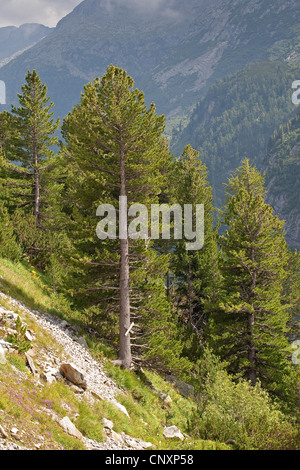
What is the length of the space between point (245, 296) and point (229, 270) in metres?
1.81

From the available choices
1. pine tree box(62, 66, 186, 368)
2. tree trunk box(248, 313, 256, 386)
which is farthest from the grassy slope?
tree trunk box(248, 313, 256, 386)

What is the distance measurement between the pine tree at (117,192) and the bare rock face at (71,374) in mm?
4574

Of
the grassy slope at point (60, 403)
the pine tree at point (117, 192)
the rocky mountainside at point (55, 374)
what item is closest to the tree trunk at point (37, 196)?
the grassy slope at point (60, 403)

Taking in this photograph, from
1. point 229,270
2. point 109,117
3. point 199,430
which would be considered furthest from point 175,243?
point 199,430

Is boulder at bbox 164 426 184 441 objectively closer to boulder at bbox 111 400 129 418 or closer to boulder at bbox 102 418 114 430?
boulder at bbox 111 400 129 418

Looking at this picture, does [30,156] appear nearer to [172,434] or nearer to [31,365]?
[31,365]

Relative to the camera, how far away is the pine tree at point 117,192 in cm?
1559

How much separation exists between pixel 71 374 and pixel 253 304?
1332cm

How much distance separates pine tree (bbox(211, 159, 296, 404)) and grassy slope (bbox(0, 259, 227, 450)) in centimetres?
450

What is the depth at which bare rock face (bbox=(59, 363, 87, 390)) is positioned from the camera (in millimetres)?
10734

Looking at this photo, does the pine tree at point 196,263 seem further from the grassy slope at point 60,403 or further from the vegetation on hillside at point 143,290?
the grassy slope at point 60,403

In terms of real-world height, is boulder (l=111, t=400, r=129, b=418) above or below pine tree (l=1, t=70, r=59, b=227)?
below

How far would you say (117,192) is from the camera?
16.9 meters

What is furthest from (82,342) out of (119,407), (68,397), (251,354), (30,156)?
(30,156)
